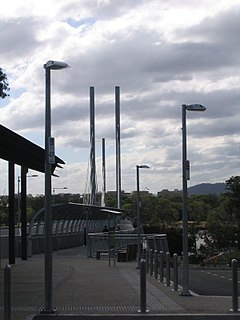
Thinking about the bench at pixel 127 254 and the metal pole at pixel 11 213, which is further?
the bench at pixel 127 254

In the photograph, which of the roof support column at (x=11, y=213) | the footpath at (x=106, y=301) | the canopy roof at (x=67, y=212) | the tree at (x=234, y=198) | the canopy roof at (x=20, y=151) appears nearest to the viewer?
the footpath at (x=106, y=301)

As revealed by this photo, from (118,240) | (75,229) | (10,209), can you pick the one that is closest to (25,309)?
(10,209)

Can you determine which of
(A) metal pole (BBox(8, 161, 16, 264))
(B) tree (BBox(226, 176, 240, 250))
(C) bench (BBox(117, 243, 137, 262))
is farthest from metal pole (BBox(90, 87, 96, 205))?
(A) metal pole (BBox(8, 161, 16, 264))

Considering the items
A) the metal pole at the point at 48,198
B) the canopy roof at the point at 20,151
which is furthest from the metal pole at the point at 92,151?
the metal pole at the point at 48,198

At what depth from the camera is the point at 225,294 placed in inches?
683

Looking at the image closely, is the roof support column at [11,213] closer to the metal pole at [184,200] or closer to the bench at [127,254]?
the bench at [127,254]

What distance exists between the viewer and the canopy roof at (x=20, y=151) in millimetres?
18391

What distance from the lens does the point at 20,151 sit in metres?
22.4

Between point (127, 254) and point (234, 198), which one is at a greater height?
point (234, 198)

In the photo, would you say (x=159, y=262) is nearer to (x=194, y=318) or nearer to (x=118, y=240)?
(x=194, y=318)

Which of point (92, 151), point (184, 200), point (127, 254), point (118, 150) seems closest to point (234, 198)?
point (127, 254)

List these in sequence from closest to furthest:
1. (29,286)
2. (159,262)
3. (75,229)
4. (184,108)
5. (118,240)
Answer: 1. (184,108)
2. (29,286)
3. (159,262)
4. (118,240)
5. (75,229)

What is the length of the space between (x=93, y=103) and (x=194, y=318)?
61469 mm

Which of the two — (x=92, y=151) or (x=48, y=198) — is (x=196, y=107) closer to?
(x=48, y=198)
